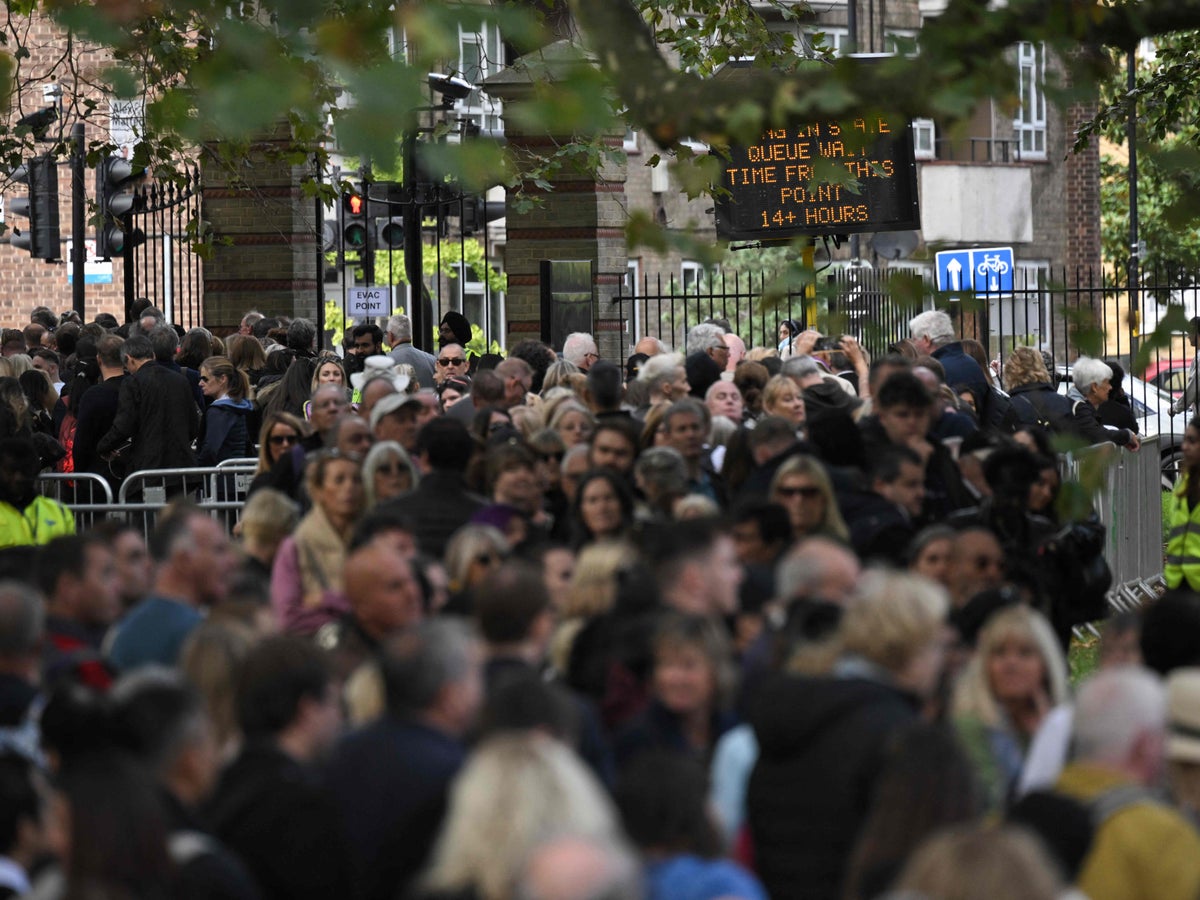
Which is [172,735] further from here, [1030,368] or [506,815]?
[1030,368]

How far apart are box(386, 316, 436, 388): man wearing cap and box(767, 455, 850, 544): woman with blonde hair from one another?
7.70m

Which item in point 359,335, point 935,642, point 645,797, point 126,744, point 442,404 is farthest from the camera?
point 359,335

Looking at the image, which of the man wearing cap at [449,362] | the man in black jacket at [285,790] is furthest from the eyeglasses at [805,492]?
the man wearing cap at [449,362]

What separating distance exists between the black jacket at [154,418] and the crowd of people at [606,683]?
3.98 meters

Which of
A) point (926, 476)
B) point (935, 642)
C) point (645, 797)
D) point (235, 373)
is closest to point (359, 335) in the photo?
point (235, 373)

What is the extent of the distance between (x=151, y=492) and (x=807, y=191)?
664 centimetres

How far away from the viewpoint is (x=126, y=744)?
18.6 ft

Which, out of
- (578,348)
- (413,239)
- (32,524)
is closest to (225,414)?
(578,348)

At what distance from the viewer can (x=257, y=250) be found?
21.2 metres

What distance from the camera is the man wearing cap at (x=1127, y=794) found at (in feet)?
17.2

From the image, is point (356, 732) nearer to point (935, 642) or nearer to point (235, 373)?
point (935, 642)

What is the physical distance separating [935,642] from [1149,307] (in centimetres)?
3748

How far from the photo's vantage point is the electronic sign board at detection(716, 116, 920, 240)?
1850 cm

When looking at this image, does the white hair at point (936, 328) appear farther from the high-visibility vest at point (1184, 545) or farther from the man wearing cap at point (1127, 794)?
the man wearing cap at point (1127, 794)
